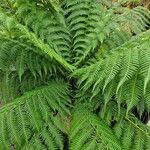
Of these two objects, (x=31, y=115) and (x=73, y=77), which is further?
(x=73, y=77)

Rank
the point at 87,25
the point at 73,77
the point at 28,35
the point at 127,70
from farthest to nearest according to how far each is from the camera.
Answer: the point at 87,25 → the point at 73,77 → the point at 28,35 → the point at 127,70

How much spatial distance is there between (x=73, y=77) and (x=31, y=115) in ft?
2.01

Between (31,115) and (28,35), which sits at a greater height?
(28,35)

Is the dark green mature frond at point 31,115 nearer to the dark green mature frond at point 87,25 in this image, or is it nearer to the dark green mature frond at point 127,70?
the dark green mature frond at point 127,70

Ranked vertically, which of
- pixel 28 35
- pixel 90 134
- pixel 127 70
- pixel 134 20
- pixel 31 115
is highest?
pixel 28 35

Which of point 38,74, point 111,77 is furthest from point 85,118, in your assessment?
point 38,74

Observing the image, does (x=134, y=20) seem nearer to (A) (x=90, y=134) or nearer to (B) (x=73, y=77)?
(B) (x=73, y=77)

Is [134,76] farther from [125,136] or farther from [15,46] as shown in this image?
[15,46]

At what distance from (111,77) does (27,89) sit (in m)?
0.91

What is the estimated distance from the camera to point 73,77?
357 centimetres

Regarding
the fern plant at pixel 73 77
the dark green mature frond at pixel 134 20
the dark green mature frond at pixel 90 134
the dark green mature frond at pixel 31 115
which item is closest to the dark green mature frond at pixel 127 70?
the fern plant at pixel 73 77

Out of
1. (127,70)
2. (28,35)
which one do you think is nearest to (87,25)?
(28,35)

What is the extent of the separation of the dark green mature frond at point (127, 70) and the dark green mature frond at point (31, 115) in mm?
330

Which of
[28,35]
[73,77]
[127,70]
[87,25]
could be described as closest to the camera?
[127,70]
